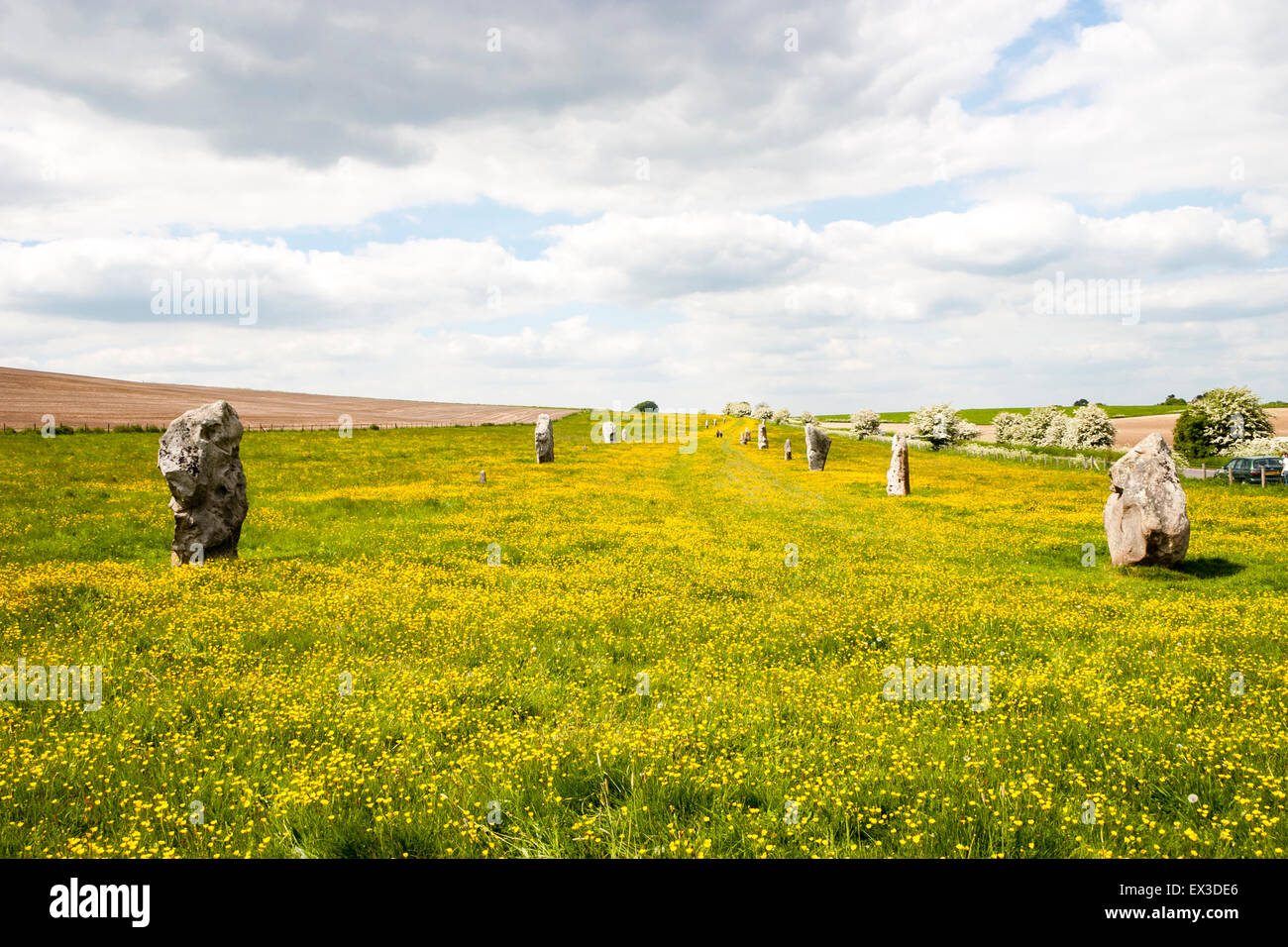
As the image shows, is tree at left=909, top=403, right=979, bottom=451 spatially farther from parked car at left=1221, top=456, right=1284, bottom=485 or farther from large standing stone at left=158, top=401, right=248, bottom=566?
large standing stone at left=158, top=401, right=248, bottom=566

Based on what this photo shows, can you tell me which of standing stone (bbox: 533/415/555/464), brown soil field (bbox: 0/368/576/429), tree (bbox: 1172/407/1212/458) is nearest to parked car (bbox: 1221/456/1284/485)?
tree (bbox: 1172/407/1212/458)

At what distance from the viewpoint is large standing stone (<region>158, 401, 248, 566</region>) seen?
17.7 meters

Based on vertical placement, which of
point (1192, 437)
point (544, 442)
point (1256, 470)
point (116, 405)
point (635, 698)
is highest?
point (116, 405)

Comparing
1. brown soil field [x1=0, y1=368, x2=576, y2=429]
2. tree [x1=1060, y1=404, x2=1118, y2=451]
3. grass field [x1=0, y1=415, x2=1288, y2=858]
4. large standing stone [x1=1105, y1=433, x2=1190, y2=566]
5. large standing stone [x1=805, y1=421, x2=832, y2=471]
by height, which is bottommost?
grass field [x1=0, y1=415, x2=1288, y2=858]

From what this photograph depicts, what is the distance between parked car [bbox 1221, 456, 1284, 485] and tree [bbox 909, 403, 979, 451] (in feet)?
144

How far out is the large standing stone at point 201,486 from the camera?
17.7 metres

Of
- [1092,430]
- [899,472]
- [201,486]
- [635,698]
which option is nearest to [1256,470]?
[899,472]

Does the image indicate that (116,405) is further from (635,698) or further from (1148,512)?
(1148,512)

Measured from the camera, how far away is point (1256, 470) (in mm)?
42625

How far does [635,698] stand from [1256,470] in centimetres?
5288

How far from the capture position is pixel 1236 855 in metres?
5.54

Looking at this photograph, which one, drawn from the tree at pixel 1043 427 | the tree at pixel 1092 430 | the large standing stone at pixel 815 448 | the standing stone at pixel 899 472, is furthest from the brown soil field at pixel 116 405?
the tree at pixel 1043 427

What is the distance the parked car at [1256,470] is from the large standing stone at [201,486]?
5495cm
